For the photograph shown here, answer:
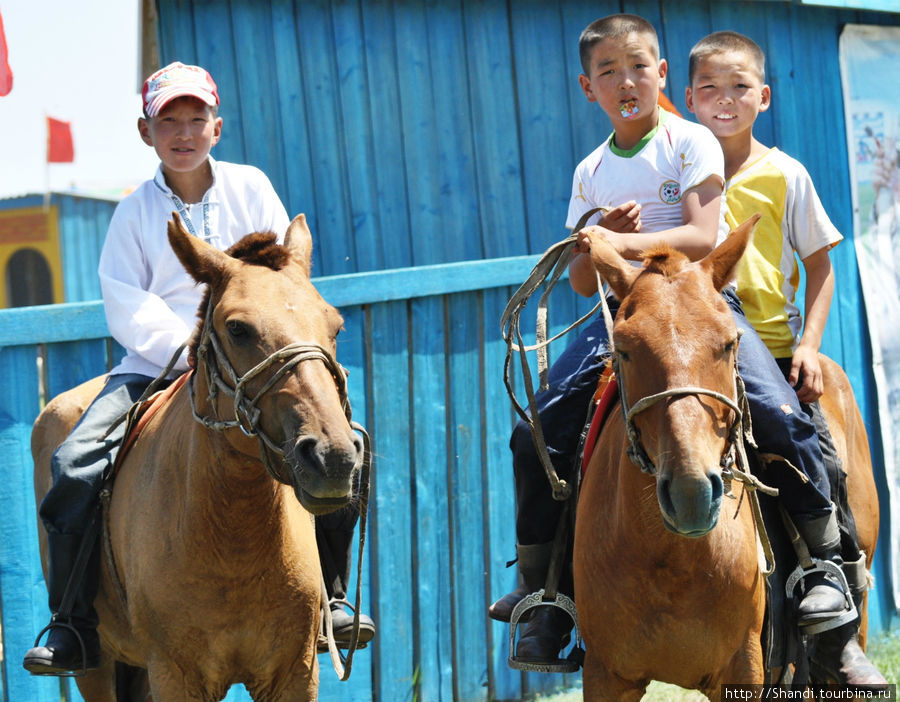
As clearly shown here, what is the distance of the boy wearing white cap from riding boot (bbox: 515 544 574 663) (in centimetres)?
72

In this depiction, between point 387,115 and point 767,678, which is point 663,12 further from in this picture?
point 767,678

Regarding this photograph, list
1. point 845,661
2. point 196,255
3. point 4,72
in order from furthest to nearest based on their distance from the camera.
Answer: point 4,72 → point 845,661 → point 196,255

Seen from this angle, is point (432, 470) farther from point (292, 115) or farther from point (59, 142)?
point (59, 142)

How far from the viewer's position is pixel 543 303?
4762 millimetres

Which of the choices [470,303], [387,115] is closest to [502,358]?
[470,303]

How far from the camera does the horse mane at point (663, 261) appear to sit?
404cm

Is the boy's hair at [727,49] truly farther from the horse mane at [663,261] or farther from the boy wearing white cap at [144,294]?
the boy wearing white cap at [144,294]

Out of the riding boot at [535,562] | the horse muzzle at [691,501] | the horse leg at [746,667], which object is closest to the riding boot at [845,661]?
the horse leg at [746,667]

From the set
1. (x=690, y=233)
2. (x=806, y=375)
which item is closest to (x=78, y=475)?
(x=690, y=233)

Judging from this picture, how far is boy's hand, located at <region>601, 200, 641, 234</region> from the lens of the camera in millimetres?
4512

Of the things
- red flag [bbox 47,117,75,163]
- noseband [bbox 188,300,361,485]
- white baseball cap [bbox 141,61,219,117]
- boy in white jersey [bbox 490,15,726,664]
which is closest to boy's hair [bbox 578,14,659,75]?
boy in white jersey [bbox 490,15,726,664]

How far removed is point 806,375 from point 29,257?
2359cm

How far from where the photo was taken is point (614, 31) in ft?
16.5

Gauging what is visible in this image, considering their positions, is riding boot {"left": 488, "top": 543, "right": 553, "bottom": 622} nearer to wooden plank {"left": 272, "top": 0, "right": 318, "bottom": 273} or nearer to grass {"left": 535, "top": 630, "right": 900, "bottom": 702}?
grass {"left": 535, "top": 630, "right": 900, "bottom": 702}
